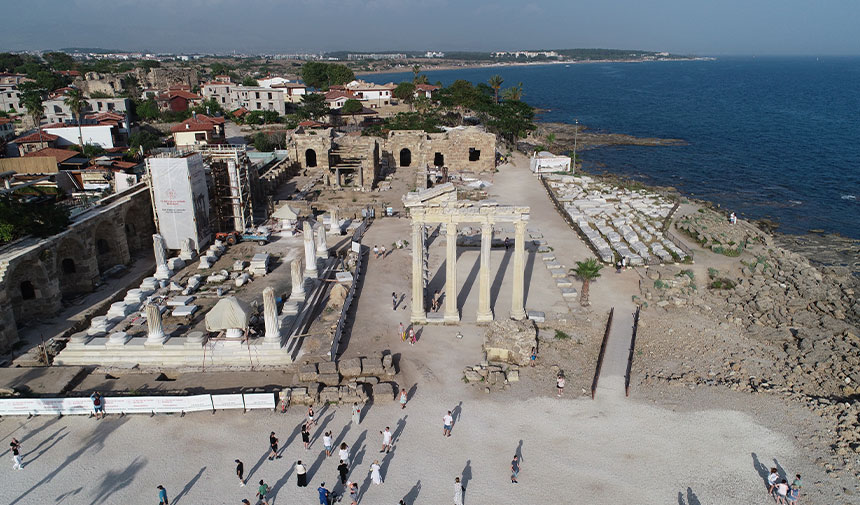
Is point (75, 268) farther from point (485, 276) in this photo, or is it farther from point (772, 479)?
point (772, 479)

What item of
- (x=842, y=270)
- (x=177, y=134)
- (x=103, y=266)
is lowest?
(x=842, y=270)

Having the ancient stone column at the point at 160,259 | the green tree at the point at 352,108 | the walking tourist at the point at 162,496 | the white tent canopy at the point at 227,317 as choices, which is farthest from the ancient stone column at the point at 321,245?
the green tree at the point at 352,108

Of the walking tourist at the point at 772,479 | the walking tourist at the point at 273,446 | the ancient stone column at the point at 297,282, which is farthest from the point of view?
the ancient stone column at the point at 297,282

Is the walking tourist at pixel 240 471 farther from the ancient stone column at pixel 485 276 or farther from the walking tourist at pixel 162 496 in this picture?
the ancient stone column at pixel 485 276

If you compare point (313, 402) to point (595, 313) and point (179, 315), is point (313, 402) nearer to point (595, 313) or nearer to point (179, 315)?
point (179, 315)

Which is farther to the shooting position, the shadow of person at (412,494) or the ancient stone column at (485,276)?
the ancient stone column at (485,276)

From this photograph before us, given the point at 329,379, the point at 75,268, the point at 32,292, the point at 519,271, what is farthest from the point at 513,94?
the point at 329,379

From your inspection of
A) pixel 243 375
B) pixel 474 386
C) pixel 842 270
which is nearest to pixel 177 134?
pixel 243 375
